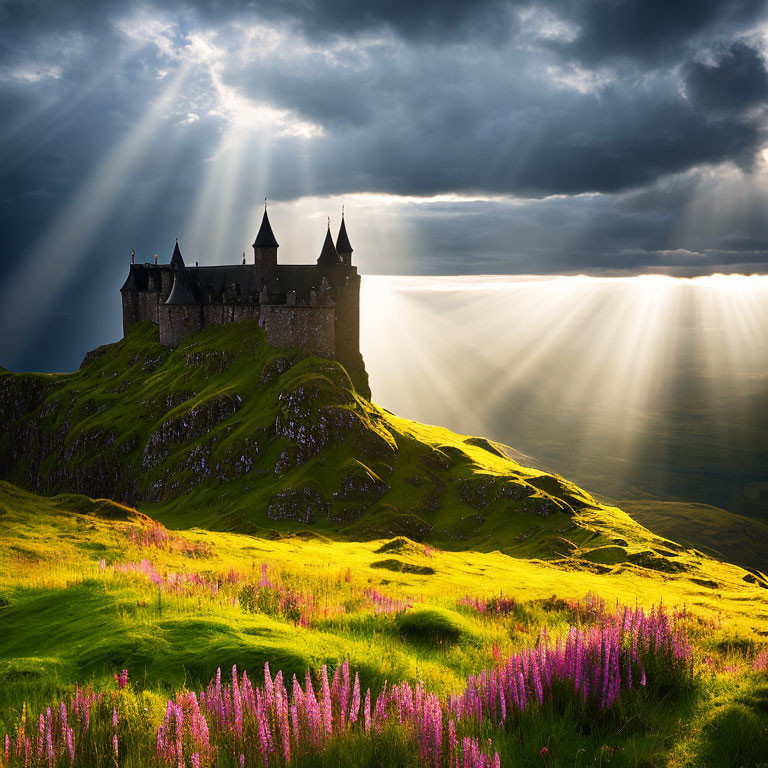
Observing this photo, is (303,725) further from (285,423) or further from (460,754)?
(285,423)

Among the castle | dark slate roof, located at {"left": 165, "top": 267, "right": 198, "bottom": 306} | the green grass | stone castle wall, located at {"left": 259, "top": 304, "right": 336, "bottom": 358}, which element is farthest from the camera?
Answer: dark slate roof, located at {"left": 165, "top": 267, "right": 198, "bottom": 306}

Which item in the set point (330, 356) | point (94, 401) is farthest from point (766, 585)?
point (94, 401)

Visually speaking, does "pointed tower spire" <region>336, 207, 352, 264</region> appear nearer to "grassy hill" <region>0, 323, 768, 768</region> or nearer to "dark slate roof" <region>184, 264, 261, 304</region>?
"dark slate roof" <region>184, 264, 261, 304</region>

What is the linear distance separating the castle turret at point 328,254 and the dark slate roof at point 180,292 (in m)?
35.7

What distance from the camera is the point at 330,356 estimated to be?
347 ft

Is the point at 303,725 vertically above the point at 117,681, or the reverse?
the point at 303,725

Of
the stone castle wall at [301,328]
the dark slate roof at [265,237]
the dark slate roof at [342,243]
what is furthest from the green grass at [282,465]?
the dark slate roof at [342,243]

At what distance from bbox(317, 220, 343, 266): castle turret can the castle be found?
2 cm

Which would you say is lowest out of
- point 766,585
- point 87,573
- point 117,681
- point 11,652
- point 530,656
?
point 766,585

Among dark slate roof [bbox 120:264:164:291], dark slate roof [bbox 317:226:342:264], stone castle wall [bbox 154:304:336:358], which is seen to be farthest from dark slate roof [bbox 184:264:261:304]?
dark slate roof [bbox 120:264:164:291]

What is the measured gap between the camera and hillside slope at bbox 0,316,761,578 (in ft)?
250

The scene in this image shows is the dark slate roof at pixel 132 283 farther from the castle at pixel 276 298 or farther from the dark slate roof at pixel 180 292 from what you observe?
the dark slate roof at pixel 180 292

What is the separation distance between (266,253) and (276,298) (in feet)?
34.9

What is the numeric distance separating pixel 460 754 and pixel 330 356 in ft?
330
